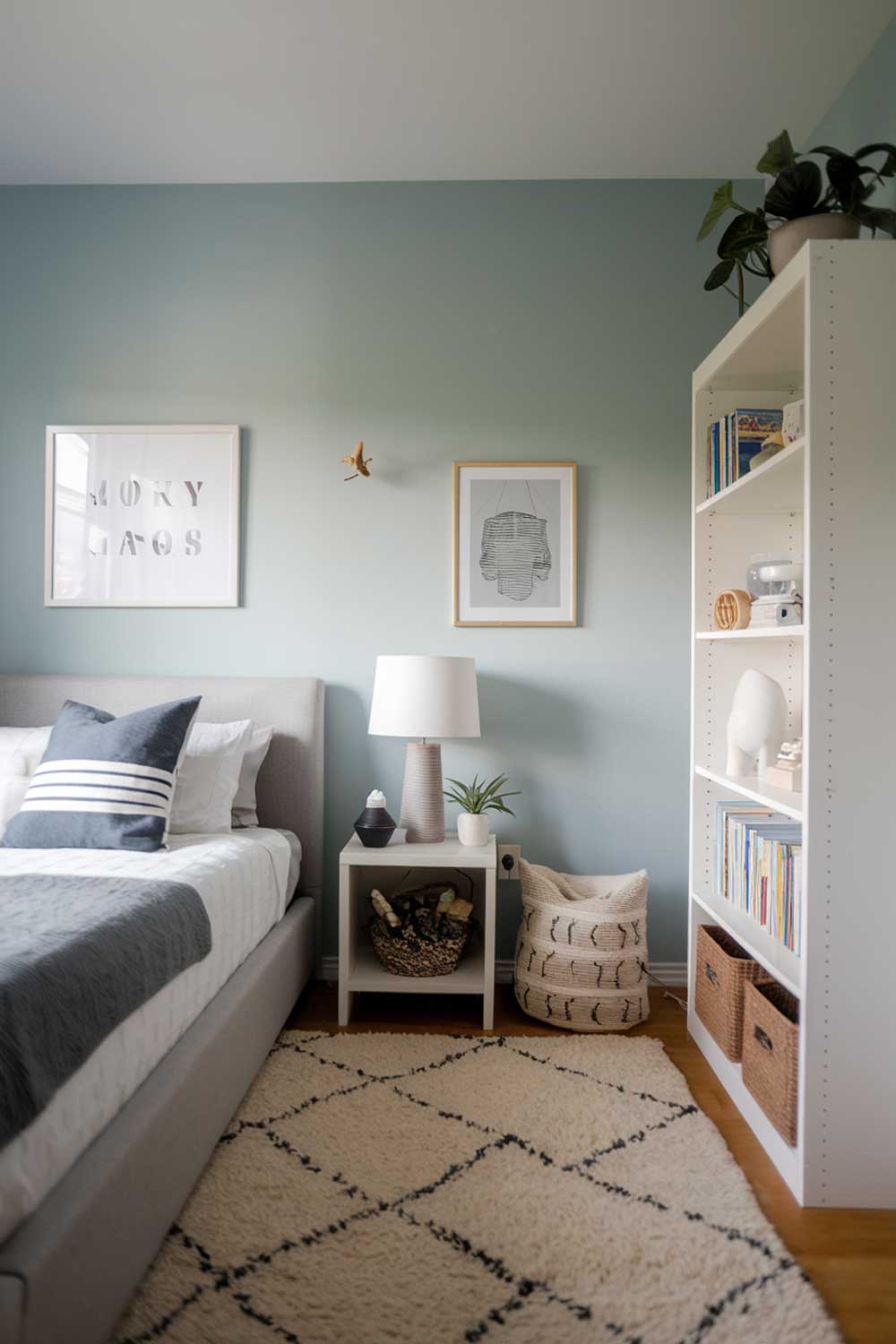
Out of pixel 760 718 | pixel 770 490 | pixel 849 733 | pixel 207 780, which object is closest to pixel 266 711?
pixel 207 780

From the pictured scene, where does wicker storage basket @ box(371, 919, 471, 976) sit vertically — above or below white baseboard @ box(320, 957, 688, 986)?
above

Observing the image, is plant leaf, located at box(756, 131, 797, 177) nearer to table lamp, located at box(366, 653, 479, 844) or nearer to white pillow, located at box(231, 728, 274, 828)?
table lamp, located at box(366, 653, 479, 844)

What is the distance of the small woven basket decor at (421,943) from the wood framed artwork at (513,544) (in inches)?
39.9

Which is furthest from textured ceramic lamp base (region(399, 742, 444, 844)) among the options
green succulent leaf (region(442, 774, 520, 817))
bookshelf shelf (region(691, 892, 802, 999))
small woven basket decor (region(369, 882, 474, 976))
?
bookshelf shelf (region(691, 892, 802, 999))

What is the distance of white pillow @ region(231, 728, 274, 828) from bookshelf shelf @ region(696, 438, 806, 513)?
1.58 meters

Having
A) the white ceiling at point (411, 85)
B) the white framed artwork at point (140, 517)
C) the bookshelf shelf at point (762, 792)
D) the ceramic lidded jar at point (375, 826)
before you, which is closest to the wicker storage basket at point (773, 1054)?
the bookshelf shelf at point (762, 792)

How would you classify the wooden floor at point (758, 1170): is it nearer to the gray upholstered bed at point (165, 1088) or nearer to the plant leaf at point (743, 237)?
the gray upholstered bed at point (165, 1088)

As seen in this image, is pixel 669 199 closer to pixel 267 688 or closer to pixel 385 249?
pixel 385 249

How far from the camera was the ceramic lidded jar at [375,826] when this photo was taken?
256 centimetres

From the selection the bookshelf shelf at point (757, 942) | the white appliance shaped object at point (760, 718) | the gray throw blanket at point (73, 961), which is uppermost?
the white appliance shaped object at point (760, 718)

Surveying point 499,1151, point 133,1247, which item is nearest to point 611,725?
point 499,1151

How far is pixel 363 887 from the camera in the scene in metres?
2.87

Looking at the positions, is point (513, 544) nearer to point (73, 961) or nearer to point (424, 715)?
point (424, 715)

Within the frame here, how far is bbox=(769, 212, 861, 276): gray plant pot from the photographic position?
183 cm
